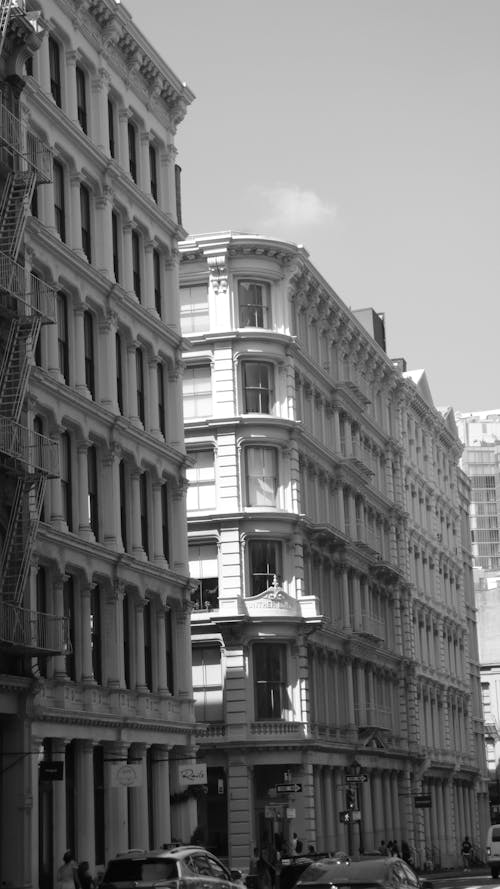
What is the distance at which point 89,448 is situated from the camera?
144ft

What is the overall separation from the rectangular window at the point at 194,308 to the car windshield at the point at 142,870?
1565 inches

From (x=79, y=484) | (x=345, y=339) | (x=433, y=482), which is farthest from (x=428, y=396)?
(x=79, y=484)

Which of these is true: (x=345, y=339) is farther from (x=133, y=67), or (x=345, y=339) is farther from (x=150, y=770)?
(x=150, y=770)

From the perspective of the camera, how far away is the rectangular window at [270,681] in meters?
61.0

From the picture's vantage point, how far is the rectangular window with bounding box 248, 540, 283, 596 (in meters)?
61.9

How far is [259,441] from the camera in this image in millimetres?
62750

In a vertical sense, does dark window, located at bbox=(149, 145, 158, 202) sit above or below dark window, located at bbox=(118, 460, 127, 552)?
above

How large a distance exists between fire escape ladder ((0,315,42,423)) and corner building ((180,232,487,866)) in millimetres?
13903

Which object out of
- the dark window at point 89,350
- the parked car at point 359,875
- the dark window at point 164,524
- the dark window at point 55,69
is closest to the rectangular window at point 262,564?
the dark window at point 164,524

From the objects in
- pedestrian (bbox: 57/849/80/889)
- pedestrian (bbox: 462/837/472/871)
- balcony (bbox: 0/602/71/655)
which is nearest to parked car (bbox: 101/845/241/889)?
pedestrian (bbox: 57/849/80/889)

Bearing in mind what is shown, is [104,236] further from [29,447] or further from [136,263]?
[29,447]

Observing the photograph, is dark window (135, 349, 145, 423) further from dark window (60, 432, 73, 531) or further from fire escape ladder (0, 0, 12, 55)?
fire escape ladder (0, 0, 12, 55)

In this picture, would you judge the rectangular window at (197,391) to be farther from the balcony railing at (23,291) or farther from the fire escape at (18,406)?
the fire escape at (18,406)

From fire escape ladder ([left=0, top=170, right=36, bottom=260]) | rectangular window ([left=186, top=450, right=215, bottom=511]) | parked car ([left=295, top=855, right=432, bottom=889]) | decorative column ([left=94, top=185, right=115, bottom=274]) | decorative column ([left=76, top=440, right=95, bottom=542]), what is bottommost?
parked car ([left=295, top=855, right=432, bottom=889])
